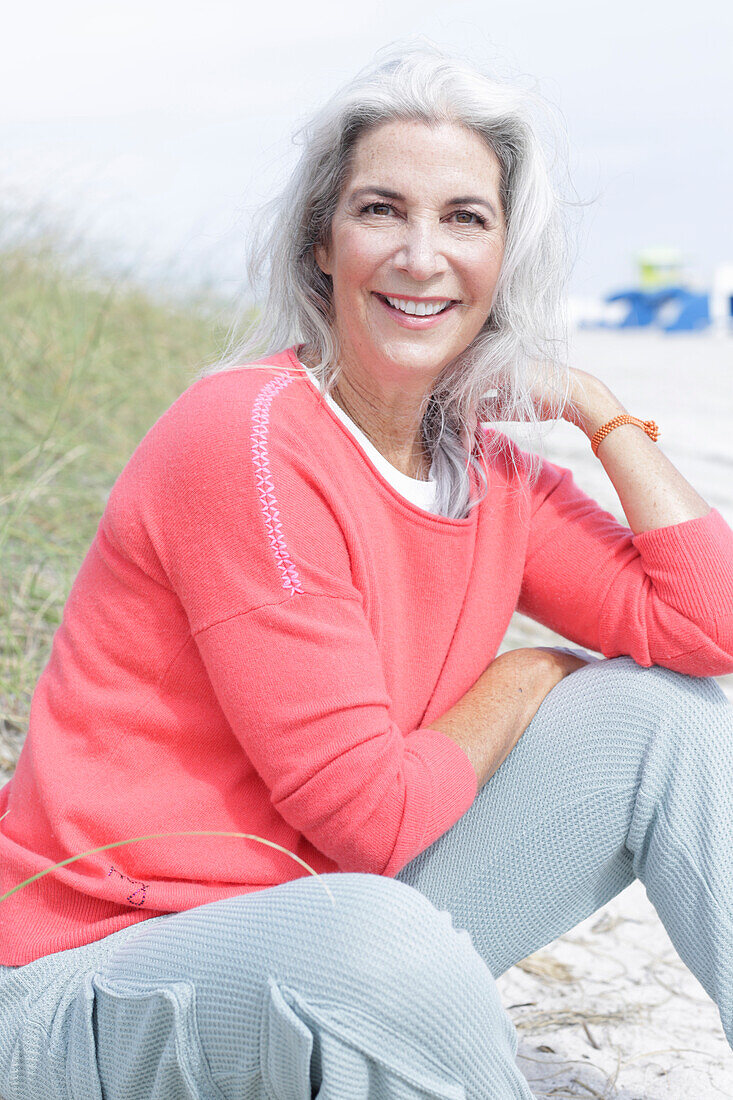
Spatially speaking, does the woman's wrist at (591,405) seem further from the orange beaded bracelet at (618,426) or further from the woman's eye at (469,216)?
the woman's eye at (469,216)

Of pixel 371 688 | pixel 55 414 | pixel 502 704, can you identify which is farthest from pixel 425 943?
pixel 55 414

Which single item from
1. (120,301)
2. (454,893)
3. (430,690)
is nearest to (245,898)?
(454,893)

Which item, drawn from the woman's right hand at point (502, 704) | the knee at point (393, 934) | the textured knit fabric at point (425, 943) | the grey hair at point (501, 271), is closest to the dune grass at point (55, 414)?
the grey hair at point (501, 271)

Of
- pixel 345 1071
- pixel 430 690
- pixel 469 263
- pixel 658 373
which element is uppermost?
pixel 469 263

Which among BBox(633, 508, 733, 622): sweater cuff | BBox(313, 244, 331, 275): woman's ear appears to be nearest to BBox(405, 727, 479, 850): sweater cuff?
Result: BBox(633, 508, 733, 622): sweater cuff

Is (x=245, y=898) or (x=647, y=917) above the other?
(x=245, y=898)

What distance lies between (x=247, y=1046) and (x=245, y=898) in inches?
6.8

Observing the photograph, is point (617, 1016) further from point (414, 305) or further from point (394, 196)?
point (394, 196)

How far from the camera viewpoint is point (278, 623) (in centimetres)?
149

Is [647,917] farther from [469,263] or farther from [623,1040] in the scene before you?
[469,263]

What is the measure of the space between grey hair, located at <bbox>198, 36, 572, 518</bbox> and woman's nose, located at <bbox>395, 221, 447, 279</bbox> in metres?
0.16

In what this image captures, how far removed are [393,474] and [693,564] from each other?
1.76ft

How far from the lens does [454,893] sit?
67.9 inches

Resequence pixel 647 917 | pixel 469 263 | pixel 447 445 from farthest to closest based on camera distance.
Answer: pixel 647 917
pixel 447 445
pixel 469 263
